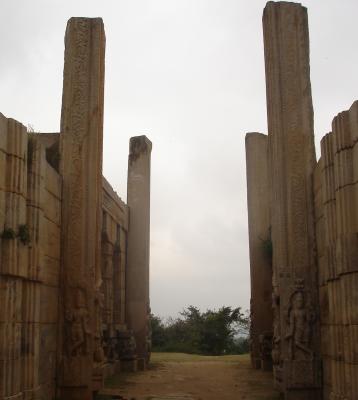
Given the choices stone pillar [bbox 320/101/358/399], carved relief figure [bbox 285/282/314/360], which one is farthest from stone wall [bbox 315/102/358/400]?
carved relief figure [bbox 285/282/314/360]

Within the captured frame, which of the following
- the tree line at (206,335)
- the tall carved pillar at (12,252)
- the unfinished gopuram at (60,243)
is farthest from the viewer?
the tree line at (206,335)

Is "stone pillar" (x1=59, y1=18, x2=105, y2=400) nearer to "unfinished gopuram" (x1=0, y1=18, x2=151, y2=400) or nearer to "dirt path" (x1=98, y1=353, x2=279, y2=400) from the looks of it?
"unfinished gopuram" (x1=0, y1=18, x2=151, y2=400)

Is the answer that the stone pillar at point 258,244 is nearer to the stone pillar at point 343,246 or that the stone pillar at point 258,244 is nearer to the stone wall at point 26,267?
the stone wall at point 26,267

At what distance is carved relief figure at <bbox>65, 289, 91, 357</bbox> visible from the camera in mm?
10789

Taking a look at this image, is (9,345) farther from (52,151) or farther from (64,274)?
(52,151)

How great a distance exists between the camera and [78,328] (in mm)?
10812

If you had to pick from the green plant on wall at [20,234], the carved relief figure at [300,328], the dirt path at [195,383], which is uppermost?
the green plant on wall at [20,234]

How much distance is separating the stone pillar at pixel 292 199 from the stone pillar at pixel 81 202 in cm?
334

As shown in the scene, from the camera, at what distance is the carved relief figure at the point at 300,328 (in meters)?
10.7

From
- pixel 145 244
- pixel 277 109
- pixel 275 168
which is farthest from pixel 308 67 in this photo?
pixel 145 244

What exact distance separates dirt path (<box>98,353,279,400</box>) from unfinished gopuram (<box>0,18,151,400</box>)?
2.91 feet

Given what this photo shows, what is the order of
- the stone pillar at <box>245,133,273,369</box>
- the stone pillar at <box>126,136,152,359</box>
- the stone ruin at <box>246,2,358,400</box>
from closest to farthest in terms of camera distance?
the stone ruin at <box>246,2,358,400</box> < the stone pillar at <box>245,133,273,369</box> < the stone pillar at <box>126,136,152,359</box>

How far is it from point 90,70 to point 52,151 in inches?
68.3

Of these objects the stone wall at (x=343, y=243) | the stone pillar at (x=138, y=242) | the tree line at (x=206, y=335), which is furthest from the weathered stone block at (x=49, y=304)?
the tree line at (x=206, y=335)
